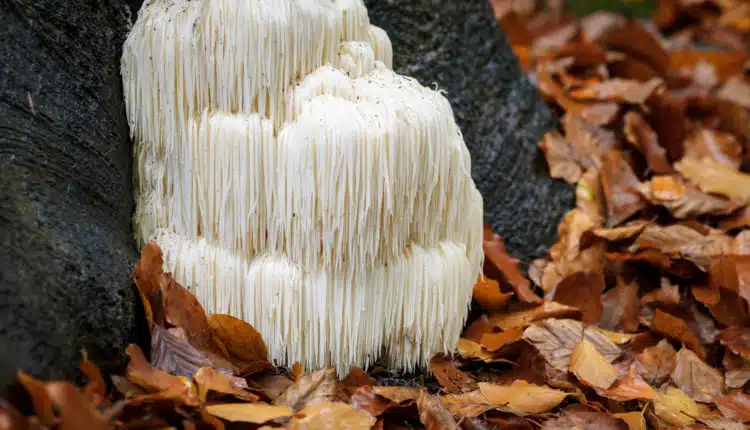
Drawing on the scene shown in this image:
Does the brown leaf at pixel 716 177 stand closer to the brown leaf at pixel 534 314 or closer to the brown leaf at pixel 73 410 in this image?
the brown leaf at pixel 534 314

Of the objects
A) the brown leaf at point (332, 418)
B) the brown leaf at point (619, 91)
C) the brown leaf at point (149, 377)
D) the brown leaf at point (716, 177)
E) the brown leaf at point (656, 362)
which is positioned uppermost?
the brown leaf at point (619, 91)

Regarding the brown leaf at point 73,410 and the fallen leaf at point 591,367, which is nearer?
the brown leaf at point 73,410

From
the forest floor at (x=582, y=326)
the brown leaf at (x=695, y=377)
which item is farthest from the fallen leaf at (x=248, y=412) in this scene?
the brown leaf at (x=695, y=377)

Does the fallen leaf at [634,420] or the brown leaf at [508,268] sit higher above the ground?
the brown leaf at [508,268]

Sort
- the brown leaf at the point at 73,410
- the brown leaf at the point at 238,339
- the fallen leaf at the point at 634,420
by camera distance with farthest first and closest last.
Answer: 1. the fallen leaf at the point at 634,420
2. the brown leaf at the point at 238,339
3. the brown leaf at the point at 73,410

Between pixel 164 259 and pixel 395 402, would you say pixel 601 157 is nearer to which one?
pixel 395 402

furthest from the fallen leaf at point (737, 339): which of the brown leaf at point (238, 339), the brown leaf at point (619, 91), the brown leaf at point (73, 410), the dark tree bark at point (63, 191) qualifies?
the brown leaf at point (73, 410)

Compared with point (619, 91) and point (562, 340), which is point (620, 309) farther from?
point (619, 91)

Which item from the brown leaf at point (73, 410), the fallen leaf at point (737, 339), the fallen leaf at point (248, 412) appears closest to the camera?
the brown leaf at point (73, 410)
